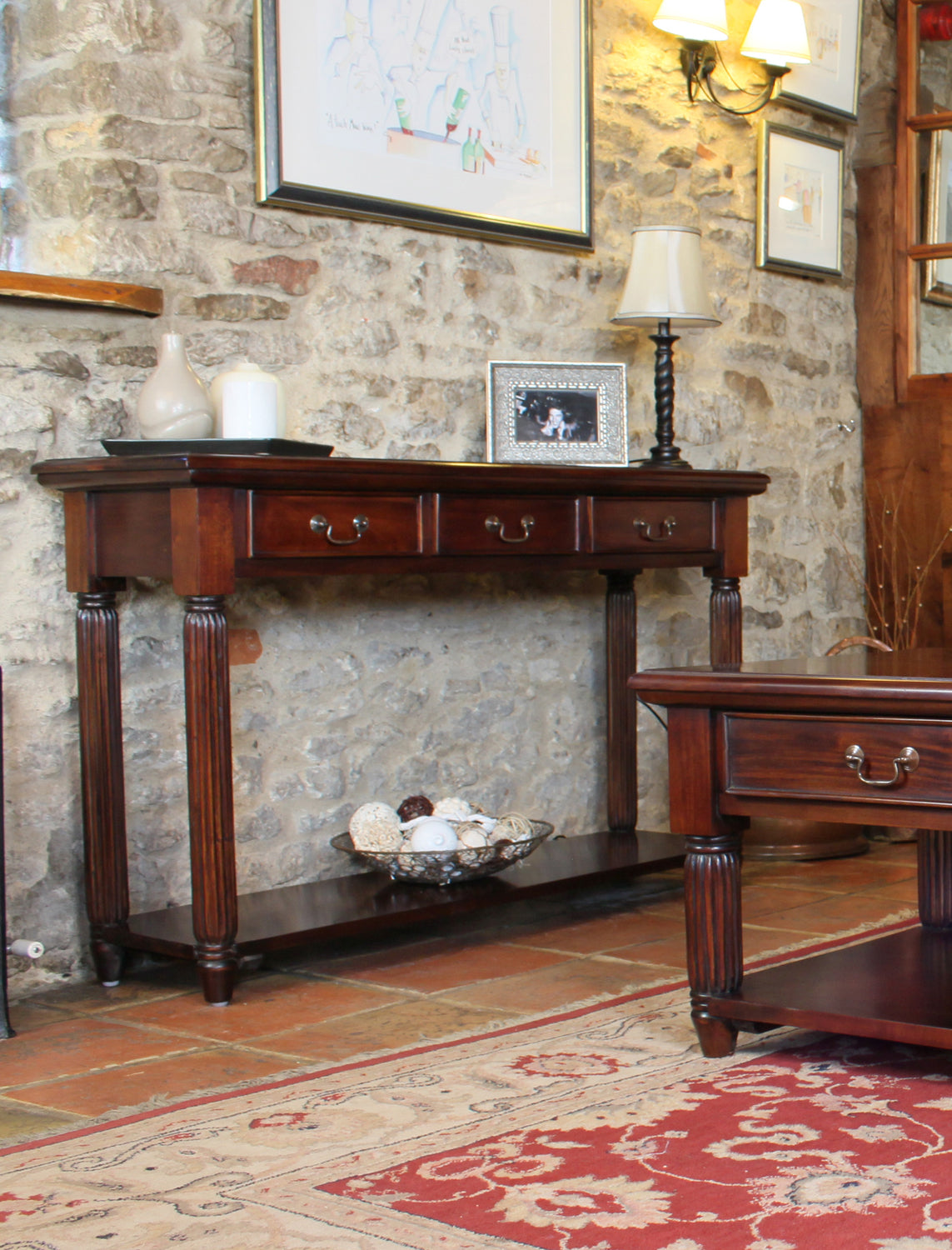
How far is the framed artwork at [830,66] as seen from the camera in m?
4.92

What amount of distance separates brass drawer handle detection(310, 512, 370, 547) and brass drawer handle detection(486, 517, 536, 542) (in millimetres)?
338

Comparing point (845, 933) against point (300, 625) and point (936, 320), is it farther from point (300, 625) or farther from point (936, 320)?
point (936, 320)

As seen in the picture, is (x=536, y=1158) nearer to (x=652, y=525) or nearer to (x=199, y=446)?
(x=199, y=446)

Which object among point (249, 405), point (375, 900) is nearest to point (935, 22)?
point (249, 405)

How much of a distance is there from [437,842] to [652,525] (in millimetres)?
922

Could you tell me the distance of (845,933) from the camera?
342 centimetres

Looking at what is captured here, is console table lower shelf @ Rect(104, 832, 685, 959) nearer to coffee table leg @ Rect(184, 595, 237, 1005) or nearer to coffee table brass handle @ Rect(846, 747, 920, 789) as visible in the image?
coffee table leg @ Rect(184, 595, 237, 1005)

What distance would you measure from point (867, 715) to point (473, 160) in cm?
220

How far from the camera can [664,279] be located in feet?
13.2

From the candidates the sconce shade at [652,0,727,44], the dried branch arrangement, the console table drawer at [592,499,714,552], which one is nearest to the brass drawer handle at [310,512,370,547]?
the console table drawer at [592,499,714,552]

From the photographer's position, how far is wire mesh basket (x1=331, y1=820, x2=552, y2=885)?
11.0 feet

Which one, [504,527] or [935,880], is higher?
[504,527]

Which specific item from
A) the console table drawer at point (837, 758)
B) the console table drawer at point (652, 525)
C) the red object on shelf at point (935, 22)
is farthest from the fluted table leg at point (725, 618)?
the red object on shelf at point (935, 22)

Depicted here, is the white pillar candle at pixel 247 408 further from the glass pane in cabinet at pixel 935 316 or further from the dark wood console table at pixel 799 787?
the glass pane in cabinet at pixel 935 316
